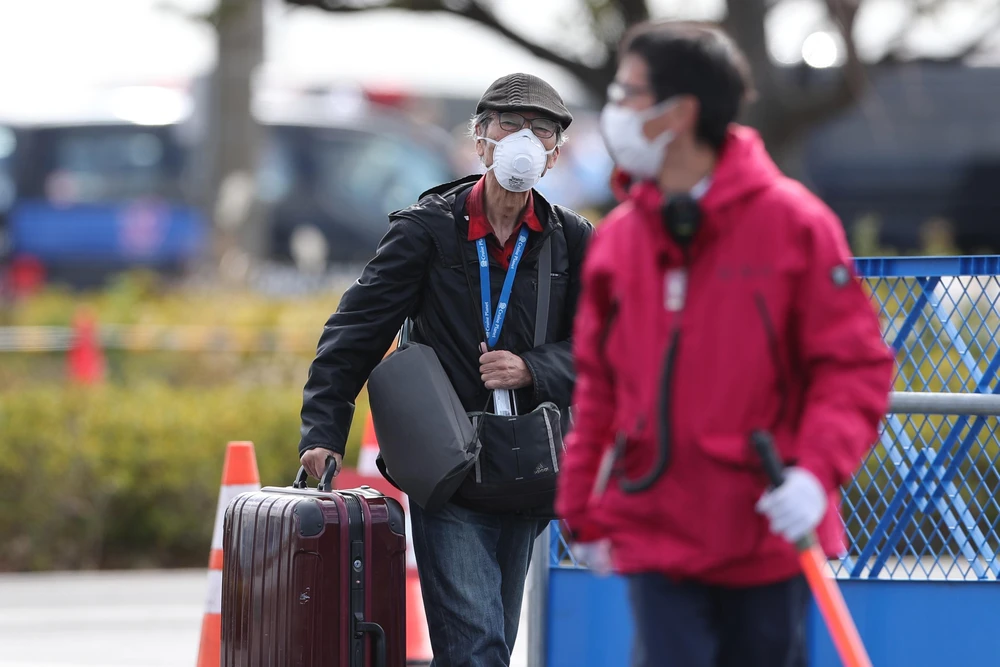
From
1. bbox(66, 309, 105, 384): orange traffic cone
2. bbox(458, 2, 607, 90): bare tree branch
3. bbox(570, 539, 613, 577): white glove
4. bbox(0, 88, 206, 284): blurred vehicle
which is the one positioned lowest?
bbox(570, 539, 613, 577): white glove

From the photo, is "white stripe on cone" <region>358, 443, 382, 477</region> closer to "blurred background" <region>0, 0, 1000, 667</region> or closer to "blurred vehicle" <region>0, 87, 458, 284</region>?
"blurred background" <region>0, 0, 1000, 667</region>

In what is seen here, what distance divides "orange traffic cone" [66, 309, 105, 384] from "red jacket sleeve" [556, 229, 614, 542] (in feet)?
31.9

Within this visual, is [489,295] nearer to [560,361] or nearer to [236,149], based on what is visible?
[560,361]

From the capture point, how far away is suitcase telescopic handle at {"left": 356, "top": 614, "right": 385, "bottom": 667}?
427 cm

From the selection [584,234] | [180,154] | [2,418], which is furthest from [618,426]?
[180,154]

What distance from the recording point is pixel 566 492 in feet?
10.1

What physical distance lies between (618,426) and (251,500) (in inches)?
62.9

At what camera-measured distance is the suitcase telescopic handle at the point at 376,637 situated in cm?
427

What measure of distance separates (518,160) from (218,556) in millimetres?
1935

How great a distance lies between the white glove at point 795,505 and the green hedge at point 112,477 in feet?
21.6

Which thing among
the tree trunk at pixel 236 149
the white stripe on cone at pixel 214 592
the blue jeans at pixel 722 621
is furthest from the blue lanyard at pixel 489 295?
the tree trunk at pixel 236 149

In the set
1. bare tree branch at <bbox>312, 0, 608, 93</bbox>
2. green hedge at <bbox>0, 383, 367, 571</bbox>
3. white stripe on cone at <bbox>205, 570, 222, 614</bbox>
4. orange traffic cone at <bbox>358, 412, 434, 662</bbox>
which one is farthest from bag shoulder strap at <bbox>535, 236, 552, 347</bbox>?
bare tree branch at <bbox>312, 0, 608, 93</bbox>

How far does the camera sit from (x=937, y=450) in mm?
4461

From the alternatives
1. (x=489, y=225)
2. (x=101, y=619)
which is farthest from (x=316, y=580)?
(x=101, y=619)
